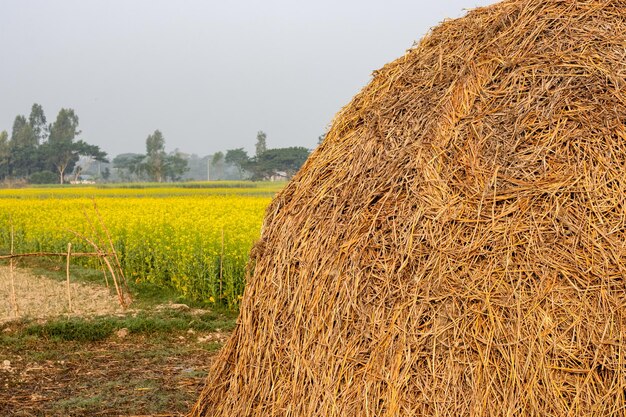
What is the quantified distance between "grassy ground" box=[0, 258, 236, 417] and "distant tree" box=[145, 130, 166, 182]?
333 ft

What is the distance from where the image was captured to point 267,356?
510 cm

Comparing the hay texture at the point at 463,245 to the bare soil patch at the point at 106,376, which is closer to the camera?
the hay texture at the point at 463,245

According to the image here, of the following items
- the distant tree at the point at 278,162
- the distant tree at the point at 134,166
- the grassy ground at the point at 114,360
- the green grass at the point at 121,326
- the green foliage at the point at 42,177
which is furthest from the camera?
the distant tree at the point at 134,166

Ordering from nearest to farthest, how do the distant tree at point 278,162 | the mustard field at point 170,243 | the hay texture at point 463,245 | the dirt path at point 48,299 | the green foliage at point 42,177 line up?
the hay texture at point 463,245 < the dirt path at point 48,299 < the mustard field at point 170,243 < the distant tree at point 278,162 < the green foliage at point 42,177

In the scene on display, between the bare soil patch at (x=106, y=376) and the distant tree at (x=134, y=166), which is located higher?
the distant tree at (x=134, y=166)

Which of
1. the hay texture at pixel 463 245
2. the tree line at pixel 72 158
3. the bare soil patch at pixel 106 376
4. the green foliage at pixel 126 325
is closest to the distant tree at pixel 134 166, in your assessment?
the tree line at pixel 72 158

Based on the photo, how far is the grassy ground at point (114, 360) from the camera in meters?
7.69

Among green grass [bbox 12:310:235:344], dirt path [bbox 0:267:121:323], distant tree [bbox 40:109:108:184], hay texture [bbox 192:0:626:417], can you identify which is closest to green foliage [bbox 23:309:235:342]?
green grass [bbox 12:310:235:344]

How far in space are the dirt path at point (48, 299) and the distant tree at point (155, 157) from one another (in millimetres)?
96852

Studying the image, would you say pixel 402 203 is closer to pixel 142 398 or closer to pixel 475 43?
pixel 475 43

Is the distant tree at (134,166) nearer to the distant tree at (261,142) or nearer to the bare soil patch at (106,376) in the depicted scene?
the distant tree at (261,142)

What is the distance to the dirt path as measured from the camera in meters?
12.9

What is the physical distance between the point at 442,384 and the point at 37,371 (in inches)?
258

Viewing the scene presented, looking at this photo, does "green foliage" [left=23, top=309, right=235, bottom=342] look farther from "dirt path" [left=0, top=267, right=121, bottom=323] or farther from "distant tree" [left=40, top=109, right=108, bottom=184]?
"distant tree" [left=40, top=109, right=108, bottom=184]
